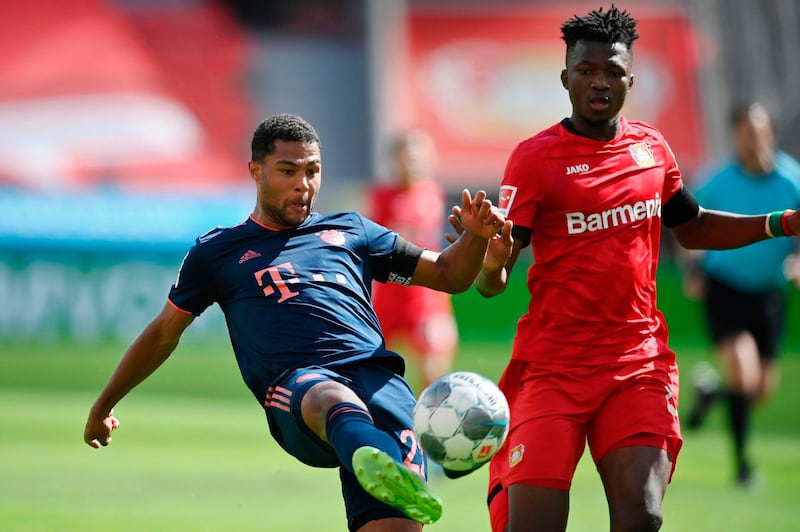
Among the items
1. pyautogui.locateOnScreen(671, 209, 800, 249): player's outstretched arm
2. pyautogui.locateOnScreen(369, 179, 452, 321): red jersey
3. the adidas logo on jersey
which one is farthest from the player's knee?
pyautogui.locateOnScreen(369, 179, 452, 321): red jersey

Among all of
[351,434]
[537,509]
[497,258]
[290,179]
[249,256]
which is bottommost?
[537,509]

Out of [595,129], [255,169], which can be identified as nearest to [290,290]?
[255,169]

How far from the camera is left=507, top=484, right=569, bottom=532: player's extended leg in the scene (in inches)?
211

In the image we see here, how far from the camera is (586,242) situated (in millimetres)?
5719

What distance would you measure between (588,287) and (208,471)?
240 inches

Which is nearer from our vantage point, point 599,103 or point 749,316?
point 599,103

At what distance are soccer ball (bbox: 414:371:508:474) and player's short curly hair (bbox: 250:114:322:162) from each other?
1.26 m

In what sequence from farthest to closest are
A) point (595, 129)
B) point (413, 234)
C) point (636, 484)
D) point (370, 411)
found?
point (413, 234), point (595, 129), point (370, 411), point (636, 484)

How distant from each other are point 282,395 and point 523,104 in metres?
22.4

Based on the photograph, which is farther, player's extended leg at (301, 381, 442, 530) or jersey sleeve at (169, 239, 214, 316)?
jersey sleeve at (169, 239, 214, 316)

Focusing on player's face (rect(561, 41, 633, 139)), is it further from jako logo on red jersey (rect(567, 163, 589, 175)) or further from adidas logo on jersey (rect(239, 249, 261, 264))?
adidas logo on jersey (rect(239, 249, 261, 264))

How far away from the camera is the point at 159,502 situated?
369 inches

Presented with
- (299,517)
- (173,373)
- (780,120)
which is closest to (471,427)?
(299,517)

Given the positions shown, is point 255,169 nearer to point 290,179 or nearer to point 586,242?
point 290,179
